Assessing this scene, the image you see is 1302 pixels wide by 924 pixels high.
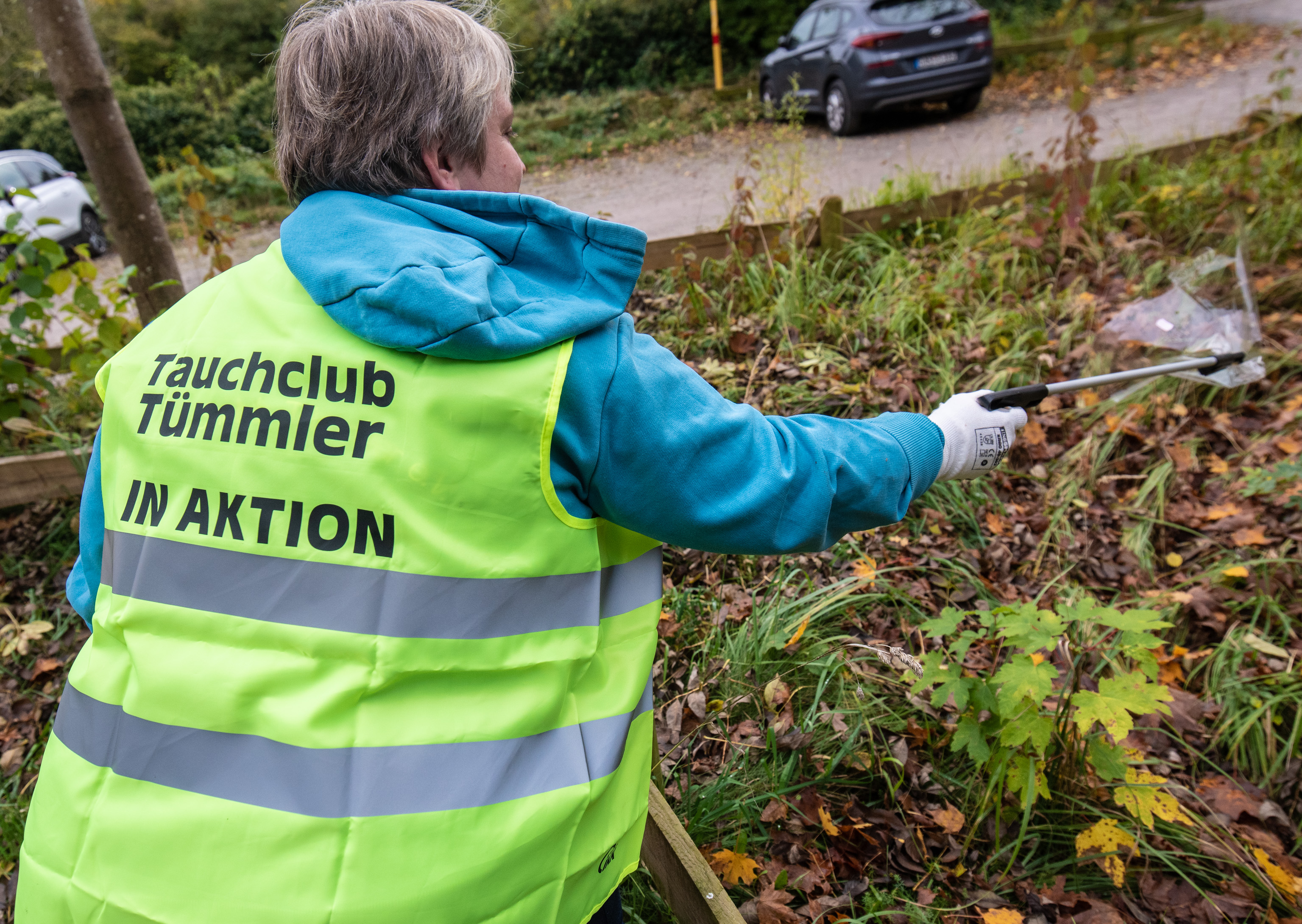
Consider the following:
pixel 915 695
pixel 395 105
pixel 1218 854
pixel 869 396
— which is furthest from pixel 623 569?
pixel 869 396

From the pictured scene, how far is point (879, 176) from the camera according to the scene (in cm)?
738

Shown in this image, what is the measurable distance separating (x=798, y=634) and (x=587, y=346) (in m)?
1.59

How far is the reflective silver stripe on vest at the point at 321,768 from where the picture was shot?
0.99 metres

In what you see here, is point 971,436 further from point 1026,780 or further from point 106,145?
point 106,145

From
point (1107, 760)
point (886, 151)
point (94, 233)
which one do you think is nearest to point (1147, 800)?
point (1107, 760)

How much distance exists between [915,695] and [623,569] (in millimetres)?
1439

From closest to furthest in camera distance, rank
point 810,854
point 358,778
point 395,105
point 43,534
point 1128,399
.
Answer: point 358,778 < point 395,105 < point 810,854 < point 43,534 < point 1128,399

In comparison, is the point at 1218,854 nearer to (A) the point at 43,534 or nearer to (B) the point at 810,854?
(B) the point at 810,854

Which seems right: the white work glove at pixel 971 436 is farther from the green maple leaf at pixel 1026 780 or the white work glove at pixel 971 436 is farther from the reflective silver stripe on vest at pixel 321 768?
the reflective silver stripe on vest at pixel 321 768

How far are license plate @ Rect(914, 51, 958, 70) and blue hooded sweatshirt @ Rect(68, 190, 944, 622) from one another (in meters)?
9.74

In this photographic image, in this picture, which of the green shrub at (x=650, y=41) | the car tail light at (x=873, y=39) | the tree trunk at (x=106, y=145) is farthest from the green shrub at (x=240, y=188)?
the car tail light at (x=873, y=39)

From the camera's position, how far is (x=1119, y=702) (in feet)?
5.78

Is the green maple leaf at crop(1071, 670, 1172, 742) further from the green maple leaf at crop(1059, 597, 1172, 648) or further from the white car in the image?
the white car

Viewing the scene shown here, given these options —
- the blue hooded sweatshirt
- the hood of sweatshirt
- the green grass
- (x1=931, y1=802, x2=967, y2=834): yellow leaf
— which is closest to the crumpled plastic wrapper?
(x1=931, y1=802, x2=967, y2=834): yellow leaf
